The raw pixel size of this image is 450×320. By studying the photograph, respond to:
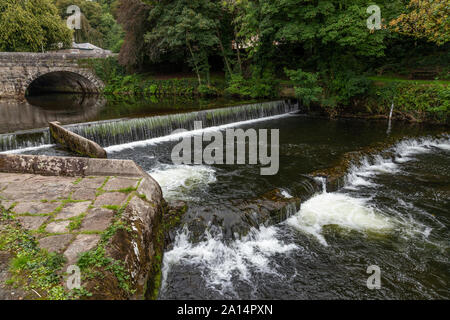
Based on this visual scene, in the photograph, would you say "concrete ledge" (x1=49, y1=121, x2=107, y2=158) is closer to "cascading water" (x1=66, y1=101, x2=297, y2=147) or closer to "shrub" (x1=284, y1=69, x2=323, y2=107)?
"cascading water" (x1=66, y1=101, x2=297, y2=147)

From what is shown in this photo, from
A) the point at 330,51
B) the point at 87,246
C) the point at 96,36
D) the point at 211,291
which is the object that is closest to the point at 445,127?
the point at 330,51

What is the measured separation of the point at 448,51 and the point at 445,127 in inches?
286

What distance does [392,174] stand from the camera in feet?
27.4

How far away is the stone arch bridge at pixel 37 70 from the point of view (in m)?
22.7

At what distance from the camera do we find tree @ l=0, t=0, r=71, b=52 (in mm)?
24953

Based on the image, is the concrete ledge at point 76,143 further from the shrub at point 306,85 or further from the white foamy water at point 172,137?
the shrub at point 306,85

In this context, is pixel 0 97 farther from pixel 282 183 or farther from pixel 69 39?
pixel 282 183

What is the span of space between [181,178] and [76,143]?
12.6 ft

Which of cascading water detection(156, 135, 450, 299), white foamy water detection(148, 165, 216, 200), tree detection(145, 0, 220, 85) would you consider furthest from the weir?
tree detection(145, 0, 220, 85)

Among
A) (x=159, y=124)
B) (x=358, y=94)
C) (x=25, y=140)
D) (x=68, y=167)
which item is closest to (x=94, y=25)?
(x=159, y=124)
